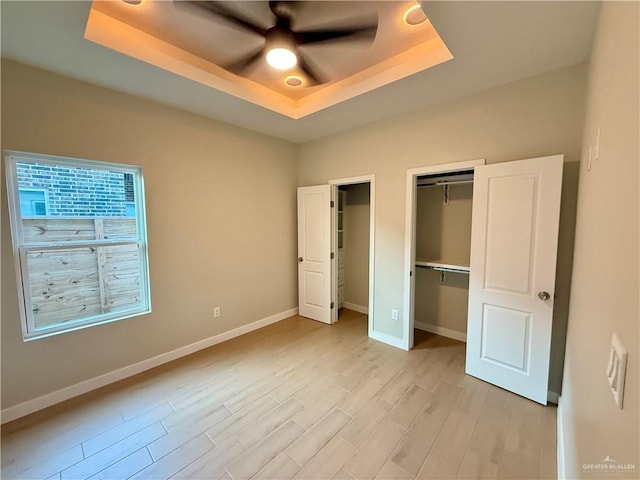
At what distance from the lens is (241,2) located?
5.76 ft

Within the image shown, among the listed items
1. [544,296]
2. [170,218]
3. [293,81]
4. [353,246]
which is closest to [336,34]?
[293,81]

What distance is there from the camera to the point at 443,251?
354cm

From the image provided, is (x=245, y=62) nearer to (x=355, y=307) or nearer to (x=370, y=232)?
(x=370, y=232)

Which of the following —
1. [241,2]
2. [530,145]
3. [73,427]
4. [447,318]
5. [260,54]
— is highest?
[241,2]

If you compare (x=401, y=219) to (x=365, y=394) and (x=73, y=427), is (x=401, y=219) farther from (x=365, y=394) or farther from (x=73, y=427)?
(x=73, y=427)

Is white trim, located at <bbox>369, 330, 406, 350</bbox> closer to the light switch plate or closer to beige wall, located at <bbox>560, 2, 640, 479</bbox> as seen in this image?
beige wall, located at <bbox>560, 2, 640, 479</bbox>

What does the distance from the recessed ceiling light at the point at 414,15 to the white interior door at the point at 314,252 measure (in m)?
2.04

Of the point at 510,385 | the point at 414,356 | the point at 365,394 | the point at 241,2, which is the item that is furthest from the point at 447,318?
the point at 241,2

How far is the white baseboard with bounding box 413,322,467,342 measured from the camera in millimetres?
3399

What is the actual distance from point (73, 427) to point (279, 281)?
2537 millimetres

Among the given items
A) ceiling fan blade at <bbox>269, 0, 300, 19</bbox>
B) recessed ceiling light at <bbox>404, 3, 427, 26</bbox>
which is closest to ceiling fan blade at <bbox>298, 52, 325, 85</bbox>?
ceiling fan blade at <bbox>269, 0, 300, 19</bbox>

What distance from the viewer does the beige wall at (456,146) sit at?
215cm

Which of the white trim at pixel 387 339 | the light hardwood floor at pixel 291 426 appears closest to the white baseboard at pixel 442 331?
the light hardwood floor at pixel 291 426

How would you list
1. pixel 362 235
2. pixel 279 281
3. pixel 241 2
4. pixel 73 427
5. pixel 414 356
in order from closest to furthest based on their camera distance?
1. pixel 241 2
2. pixel 73 427
3. pixel 414 356
4. pixel 279 281
5. pixel 362 235
